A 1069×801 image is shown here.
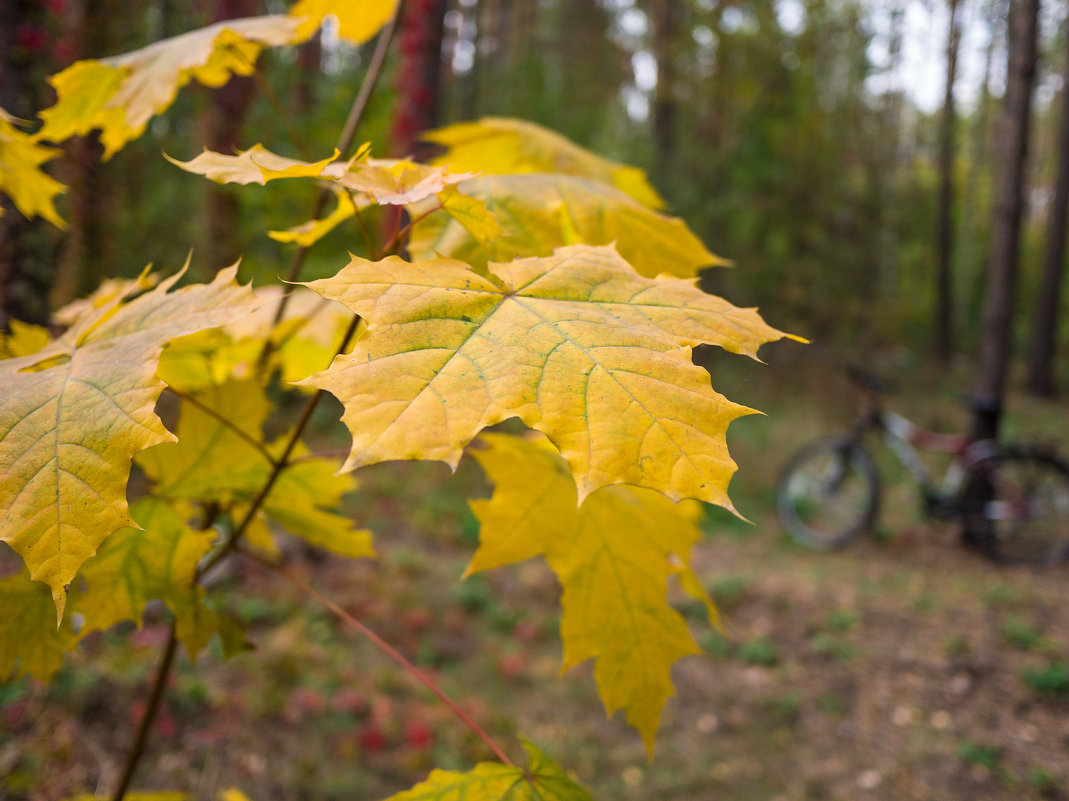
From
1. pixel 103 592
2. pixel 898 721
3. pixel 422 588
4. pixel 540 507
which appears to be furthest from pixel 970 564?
pixel 103 592

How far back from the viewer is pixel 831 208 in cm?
1092

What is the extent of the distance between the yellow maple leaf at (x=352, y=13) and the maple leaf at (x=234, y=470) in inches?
28.1

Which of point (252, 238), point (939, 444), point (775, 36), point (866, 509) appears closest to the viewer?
point (939, 444)

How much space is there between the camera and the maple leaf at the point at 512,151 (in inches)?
49.6

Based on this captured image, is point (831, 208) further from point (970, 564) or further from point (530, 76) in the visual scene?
point (970, 564)

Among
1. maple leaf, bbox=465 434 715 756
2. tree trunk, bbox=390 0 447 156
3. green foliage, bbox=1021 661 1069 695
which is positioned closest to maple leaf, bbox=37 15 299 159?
maple leaf, bbox=465 434 715 756

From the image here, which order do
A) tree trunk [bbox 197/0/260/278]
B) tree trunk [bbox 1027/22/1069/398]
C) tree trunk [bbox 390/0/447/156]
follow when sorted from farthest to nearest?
tree trunk [bbox 1027/22/1069/398] < tree trunk [bbox 390/0/447/156] < tree trunk [bbox 197/0/260/278]

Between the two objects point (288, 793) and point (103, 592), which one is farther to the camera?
point (288, 793)

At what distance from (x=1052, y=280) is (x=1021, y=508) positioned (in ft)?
23.8

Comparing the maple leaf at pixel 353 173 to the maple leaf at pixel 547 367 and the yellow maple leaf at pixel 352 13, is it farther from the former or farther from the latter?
the yellow maple leaf at pixel 352 13

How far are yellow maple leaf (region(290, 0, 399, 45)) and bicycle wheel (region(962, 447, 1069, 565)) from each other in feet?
16.5

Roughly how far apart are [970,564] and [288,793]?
4.89m

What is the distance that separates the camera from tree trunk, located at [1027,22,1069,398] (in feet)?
30.7

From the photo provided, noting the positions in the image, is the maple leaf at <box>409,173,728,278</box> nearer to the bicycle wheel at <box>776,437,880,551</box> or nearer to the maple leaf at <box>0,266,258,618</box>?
the maple leaf at <box>0,266,258,618</box>
